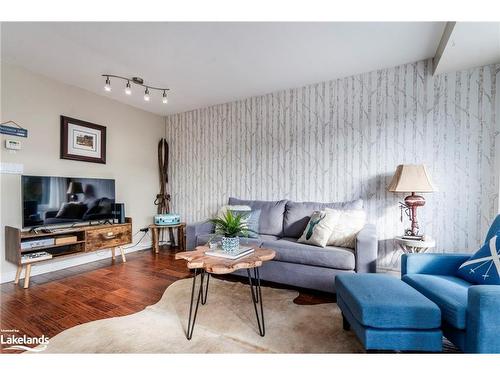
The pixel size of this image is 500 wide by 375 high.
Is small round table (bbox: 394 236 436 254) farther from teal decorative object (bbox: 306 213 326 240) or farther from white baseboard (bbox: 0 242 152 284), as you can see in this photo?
white baseboard (bbox: 0 242 152 284)

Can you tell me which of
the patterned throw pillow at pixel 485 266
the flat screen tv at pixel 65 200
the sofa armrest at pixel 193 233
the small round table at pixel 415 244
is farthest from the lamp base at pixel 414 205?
the flat screen tv at pixel 65 200

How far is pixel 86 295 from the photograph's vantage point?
2.31 meters

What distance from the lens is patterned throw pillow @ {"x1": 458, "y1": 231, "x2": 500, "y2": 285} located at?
149 cm

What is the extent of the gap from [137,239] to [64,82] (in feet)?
8.16

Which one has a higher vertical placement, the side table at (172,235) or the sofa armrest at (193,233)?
the sofa armrest at (193,233)

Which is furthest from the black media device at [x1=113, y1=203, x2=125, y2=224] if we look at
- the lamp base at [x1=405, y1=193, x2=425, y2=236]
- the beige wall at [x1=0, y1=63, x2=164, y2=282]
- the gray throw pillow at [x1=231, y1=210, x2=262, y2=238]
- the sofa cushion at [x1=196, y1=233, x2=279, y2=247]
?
the lamp base at [x1=405, y1=193, x2=425, y2=236]

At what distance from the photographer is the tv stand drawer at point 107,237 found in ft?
9.89

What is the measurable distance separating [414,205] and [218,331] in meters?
2.21

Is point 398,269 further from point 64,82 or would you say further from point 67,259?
point 64,82

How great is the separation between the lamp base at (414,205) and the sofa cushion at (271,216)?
1.40 metres

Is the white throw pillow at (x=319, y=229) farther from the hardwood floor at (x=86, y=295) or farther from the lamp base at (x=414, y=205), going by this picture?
the lamp base at (x=414, y=205)

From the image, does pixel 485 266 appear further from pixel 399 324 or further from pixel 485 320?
pixel 399 324

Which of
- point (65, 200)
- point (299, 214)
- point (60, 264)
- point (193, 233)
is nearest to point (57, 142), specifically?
point (65, 200)
